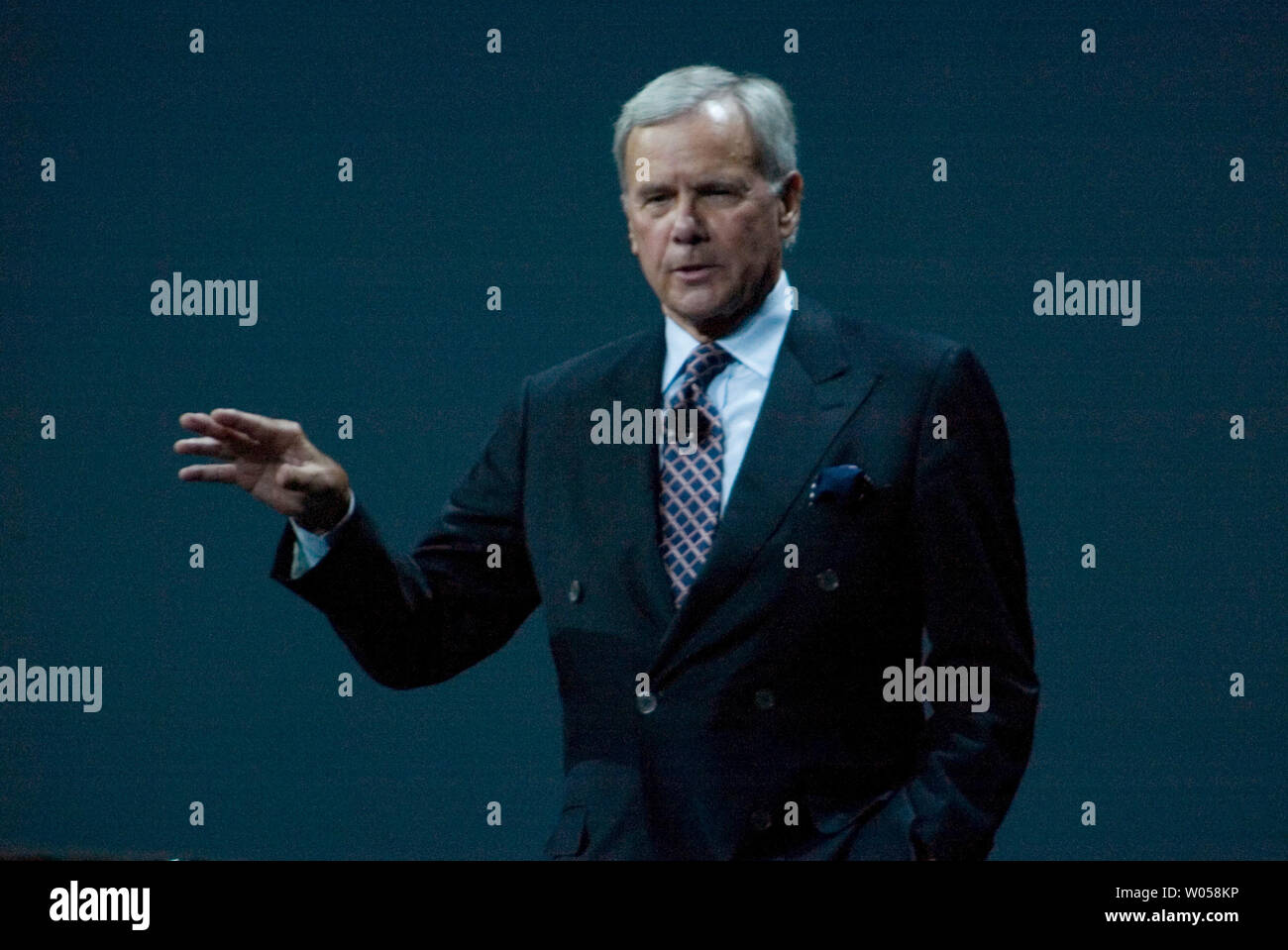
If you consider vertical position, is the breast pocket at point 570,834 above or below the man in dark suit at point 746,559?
below

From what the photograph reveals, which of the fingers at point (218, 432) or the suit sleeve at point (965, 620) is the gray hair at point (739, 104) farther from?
the fingers at point (218, 432)

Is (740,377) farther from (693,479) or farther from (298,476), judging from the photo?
(298,476)

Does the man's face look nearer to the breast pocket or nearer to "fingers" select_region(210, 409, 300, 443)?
"fingers" select_region(210, 409, 300, 443)

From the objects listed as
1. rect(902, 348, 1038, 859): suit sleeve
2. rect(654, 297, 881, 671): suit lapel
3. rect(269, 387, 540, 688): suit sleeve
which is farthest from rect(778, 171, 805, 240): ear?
rect(269, 387, 540, 688): suit sleeve

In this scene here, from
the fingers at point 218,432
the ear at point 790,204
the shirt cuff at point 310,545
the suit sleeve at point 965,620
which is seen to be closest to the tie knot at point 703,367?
the ear at point 790,204

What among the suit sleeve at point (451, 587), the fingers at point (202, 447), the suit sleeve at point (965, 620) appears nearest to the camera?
the fingers at point (202, 447)

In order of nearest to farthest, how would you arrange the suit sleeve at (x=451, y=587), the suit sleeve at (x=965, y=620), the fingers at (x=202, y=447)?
the fingers at (x=202, y=447) → the suit sleeve at (x=965, y=620) → the suit sleeve at (x=451, y=587)

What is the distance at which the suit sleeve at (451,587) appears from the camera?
2396 millimetres

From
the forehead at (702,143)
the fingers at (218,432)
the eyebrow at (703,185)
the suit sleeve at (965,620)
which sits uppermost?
the forehead at (702,143)

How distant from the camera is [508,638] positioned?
264 cm

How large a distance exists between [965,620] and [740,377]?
1.79 ft

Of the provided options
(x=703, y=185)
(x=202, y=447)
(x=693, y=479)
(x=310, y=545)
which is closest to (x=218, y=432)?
(x=202, y=447)

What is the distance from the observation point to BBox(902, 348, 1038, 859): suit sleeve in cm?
229
